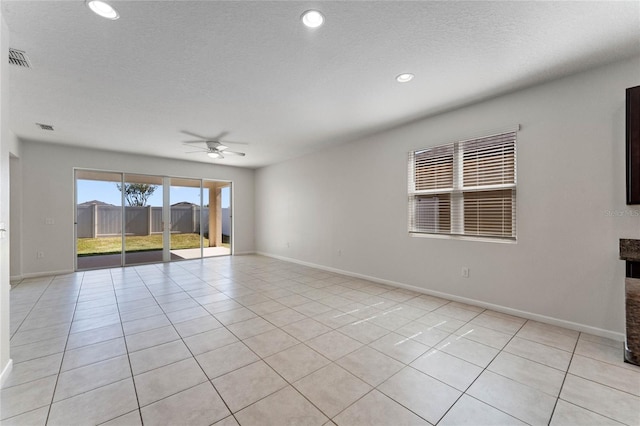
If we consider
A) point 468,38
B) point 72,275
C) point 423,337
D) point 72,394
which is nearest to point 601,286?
point 423,337

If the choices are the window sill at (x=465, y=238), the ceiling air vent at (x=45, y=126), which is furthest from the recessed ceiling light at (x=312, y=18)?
the ceiling air vent at (x=45, y=126)

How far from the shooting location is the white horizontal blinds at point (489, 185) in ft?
10.7

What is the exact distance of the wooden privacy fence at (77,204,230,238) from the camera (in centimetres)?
609

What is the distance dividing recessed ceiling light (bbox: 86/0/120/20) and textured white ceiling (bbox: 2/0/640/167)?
0.19 feet

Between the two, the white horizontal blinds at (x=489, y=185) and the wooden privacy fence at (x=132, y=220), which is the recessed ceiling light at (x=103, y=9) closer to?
the white horizontal blinds at (x=489, y=185)

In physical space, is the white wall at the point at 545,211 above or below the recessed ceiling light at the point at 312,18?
below

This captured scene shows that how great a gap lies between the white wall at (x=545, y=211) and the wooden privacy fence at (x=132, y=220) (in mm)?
5593

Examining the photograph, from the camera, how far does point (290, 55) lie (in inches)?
95.7

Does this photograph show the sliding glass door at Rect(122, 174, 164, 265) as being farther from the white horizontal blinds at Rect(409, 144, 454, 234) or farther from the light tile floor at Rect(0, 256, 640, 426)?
the white horizontal blinds at Rect(409, 144, 454, 234)

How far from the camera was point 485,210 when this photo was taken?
11.4 ft

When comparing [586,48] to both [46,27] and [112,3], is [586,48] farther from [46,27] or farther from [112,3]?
[46,27]

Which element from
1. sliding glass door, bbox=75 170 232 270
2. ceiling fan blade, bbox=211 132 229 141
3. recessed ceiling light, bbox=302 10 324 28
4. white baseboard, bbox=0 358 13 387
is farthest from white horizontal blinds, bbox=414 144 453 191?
sliding glass door, bbox=75 170 232 270

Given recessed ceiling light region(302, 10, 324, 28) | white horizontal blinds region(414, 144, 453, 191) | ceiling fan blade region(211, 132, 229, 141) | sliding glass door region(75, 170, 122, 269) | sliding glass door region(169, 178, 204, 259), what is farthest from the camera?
sliding glass door region(169, 178, 204, 259)

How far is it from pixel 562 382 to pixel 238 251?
7584 millimetres
